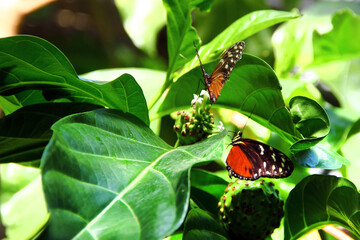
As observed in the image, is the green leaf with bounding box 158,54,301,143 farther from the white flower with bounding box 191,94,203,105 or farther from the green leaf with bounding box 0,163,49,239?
the green leaf with bounding box 0,163,49,239

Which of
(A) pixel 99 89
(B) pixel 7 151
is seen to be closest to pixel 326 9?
(A) pixel 99 89

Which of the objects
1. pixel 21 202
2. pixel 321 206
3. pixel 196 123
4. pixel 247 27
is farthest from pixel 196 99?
pixel 21 202

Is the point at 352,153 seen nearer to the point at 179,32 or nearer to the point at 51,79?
the point at 179,32

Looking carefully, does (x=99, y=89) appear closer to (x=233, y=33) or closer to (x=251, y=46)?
(x=233, y=33)

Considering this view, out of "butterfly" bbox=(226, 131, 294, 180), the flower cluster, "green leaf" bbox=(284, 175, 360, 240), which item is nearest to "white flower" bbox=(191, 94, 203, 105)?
the flower cluster

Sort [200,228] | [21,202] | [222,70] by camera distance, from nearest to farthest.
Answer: [200,228] < [222,70] < [21,202]

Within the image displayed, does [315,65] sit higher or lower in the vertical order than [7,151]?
lower

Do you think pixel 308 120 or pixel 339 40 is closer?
pixel 308 120
